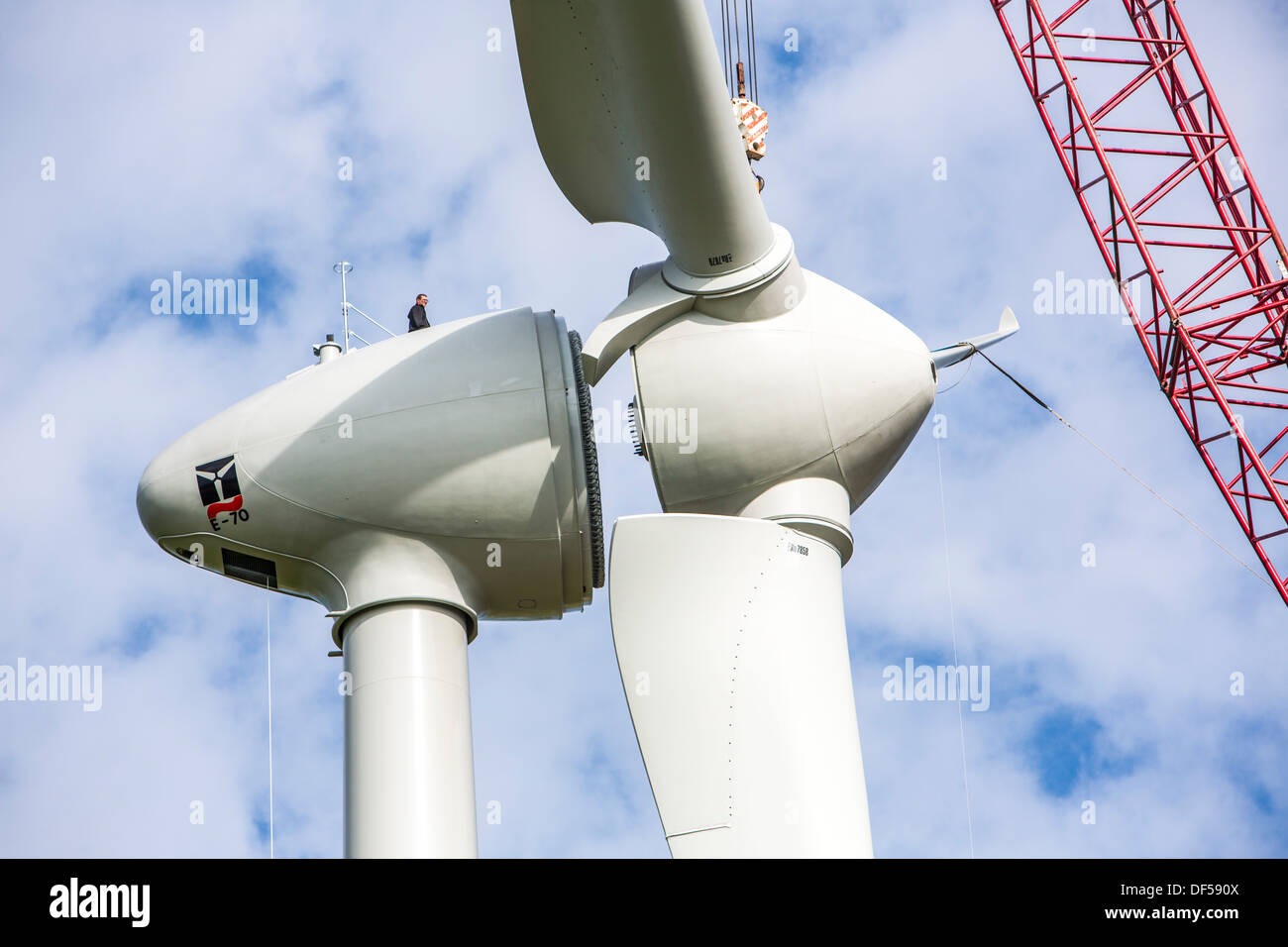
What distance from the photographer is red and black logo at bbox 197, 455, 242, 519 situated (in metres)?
17.8

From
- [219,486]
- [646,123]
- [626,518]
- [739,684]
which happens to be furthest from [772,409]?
[219,486]

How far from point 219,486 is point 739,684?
550cm

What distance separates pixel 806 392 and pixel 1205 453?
24.2m

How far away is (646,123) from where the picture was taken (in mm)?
15930

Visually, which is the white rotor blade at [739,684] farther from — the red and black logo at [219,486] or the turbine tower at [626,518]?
the red and black logo at [219,486]

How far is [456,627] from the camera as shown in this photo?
58.0ft

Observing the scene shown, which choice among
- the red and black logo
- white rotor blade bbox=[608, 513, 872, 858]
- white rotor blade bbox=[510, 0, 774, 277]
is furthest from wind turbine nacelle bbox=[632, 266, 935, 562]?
the red and black logo

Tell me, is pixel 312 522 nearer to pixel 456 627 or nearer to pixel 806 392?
pixel 456 627

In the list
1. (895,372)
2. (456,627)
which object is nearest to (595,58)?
(895,372)

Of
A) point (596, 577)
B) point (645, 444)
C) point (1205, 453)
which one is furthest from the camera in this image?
point (1205, 453)

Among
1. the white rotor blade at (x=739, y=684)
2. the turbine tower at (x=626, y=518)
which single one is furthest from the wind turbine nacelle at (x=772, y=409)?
the white rotor blade at (x=739, y=684)

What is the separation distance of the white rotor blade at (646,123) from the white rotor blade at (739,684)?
8.98 ft

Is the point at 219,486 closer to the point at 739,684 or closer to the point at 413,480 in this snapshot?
the point at 413,480

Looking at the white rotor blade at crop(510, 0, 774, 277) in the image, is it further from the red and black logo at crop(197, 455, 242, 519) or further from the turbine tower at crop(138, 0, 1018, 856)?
the red and black logo at crop(197, 455, 242, 519)
